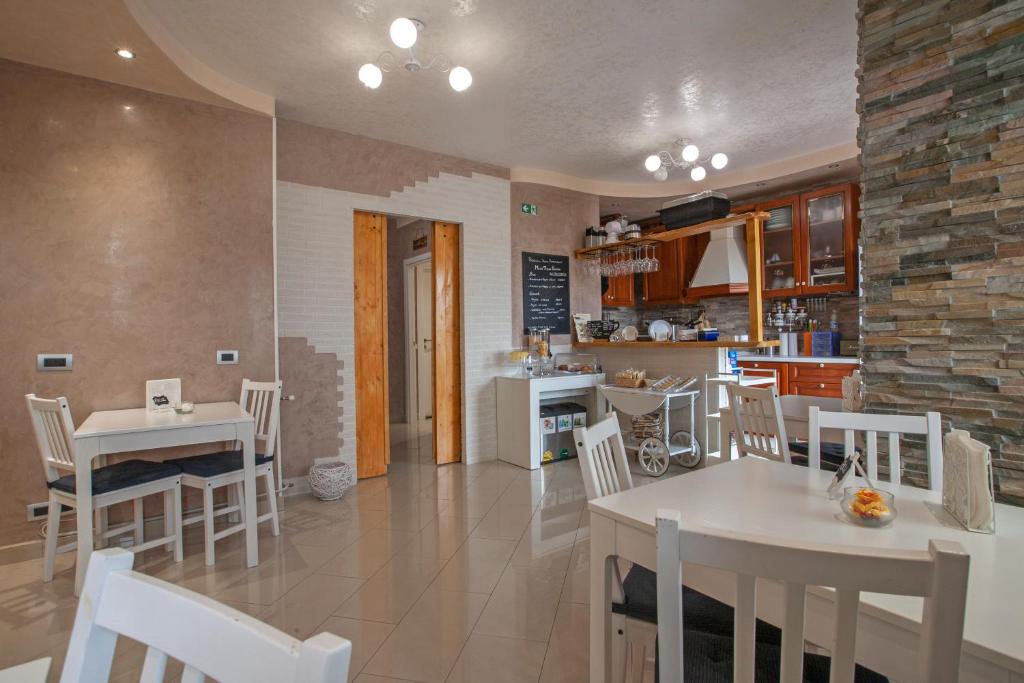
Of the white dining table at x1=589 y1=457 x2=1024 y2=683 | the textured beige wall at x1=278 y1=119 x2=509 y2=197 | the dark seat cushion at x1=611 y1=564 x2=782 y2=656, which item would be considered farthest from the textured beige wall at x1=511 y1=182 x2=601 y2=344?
the dark seat cushion at x1=611 y1=564 x2=782 y2=656

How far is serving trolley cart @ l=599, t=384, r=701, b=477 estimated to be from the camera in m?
3.83

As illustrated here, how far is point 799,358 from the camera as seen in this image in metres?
4.95

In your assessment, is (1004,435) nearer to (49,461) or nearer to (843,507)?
(843,507)

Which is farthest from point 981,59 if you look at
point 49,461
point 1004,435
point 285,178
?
point 49,461

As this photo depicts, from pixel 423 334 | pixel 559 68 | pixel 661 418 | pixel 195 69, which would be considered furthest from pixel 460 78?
pixel 423 334

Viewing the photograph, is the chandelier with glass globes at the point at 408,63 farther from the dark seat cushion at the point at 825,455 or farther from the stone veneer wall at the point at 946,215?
the dark seat cushion at the point at 825,455

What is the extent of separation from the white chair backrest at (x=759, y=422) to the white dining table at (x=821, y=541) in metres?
0.75

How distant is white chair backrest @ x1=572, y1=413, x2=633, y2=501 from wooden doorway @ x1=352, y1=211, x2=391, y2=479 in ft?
8.77

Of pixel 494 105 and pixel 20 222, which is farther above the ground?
pixel 494 105

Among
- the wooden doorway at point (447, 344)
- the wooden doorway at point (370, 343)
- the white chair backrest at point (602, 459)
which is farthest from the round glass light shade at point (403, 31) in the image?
the wooden doorway at point (447, 344)

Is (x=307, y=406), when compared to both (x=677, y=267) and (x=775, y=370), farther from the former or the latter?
(x=677, y=267)

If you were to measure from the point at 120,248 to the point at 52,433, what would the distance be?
1110 mm

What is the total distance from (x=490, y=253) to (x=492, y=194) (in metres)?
0.55

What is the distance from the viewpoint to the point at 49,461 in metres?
2.31
